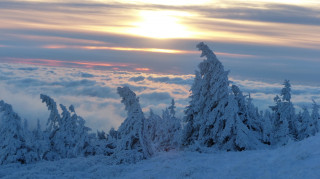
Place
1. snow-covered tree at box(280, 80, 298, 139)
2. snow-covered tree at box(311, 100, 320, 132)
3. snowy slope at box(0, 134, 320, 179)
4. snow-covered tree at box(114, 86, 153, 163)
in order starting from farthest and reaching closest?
snow-covered tree at box(311, 100, 320, 132)
snow-covered tree at box(280, 80, 298, 139)
snow-covered tree at box(114, 86, 153, 163)
snowy slope at box(0, 134, 320, 179)

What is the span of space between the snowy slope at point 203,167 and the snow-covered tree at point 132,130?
54.3 inches

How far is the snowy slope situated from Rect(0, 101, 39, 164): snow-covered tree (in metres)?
7.40

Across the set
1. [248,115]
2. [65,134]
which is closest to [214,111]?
[248,115]

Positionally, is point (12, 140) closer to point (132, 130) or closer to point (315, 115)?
point (132, 130)

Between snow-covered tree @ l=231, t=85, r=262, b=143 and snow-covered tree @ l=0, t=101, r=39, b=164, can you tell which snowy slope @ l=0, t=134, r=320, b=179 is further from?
snow-covered tree @ l=231, t=85, r=262, b=143

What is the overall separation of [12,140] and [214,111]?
18.0m

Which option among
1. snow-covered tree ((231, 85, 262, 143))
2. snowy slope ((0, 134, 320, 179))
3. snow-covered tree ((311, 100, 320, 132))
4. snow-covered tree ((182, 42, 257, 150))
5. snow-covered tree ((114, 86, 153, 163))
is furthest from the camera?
snow-covered tree ((311, 100, 320, 132))

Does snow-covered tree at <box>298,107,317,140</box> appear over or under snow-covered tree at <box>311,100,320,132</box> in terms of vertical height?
under

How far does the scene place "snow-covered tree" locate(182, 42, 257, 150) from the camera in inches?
1042

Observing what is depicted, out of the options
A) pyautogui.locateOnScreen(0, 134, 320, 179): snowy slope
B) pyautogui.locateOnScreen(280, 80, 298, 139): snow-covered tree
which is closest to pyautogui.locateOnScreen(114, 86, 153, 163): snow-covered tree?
pyautogui.locateOnScreen(0, 134, 320, 179): snowy slope

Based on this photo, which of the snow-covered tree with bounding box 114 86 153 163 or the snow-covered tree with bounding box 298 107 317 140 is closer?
the snow-covered tree with bounding box 114 86 153 163

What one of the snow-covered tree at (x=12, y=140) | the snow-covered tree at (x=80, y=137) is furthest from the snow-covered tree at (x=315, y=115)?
the snow-covered tree at (x=12, y=140)

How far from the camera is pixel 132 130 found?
23453 millimetres

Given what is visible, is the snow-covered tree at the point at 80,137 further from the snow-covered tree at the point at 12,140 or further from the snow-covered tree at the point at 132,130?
the snow-covered tree at the point at 132,130
